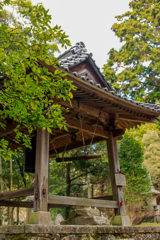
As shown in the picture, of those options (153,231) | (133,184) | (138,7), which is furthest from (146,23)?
(153,231)

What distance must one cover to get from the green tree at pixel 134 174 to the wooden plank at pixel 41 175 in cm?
720

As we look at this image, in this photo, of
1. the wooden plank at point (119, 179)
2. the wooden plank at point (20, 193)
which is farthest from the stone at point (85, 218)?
the wooden plank at point (20, 193)

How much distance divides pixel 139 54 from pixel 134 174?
26.7ft

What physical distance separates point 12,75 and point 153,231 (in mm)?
3708

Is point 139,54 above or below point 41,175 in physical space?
above

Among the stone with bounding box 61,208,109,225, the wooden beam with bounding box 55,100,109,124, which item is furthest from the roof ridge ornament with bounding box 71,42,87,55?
the stone with bounding box 61,208,109,225

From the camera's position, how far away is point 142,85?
1522cm

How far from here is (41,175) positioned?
13.7 feet

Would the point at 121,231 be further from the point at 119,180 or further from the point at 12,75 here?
the point at 12,75

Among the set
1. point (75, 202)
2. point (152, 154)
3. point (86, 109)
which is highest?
point (152, 154)

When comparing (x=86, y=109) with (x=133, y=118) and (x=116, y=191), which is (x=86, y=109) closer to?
(x=133, y=118)

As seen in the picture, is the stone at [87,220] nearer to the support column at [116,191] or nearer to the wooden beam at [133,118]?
the support column at [116,191]

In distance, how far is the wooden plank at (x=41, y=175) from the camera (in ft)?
13.1

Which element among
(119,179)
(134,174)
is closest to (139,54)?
(134,174)
